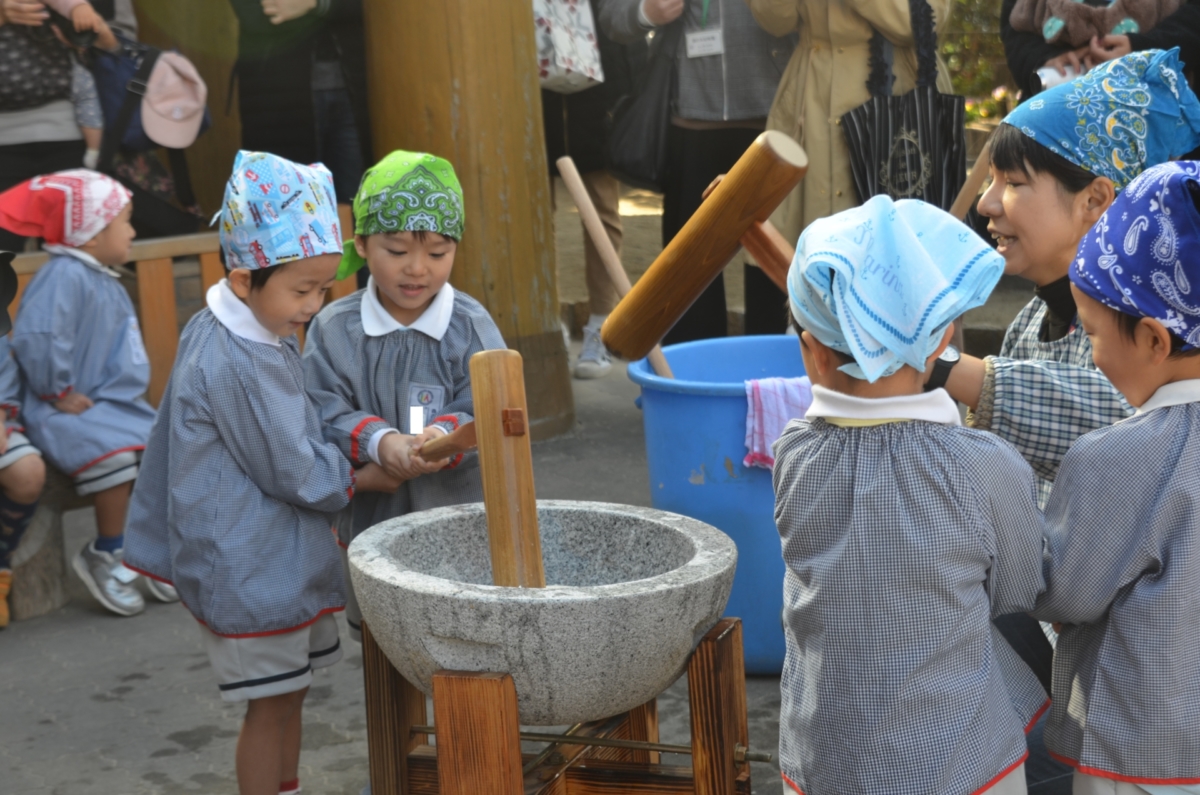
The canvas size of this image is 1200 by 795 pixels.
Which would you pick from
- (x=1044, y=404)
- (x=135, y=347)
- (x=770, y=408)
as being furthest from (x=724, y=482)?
(x=135, y=347)

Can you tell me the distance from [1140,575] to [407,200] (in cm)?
155

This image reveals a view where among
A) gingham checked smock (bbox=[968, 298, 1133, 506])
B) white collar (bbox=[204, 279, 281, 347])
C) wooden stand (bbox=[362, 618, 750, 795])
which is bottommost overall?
wooden stand (bbox=[362, 618, 750, 795])

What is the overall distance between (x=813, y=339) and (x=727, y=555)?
49 centimetres

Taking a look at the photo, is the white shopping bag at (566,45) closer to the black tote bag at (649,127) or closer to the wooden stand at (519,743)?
the black tote bag at (649,127)

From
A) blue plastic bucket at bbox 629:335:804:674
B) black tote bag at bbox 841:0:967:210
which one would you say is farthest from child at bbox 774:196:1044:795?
black tote bag at bbox 841:0:967:210

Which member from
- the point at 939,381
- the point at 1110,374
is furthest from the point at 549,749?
Answer: the point at 1110,374

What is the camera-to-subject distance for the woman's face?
2.21m

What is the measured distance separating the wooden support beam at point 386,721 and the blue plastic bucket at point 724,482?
0.96 metres

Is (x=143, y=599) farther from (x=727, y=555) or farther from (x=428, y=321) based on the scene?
(x=727, y=555)

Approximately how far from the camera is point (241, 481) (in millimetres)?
2520

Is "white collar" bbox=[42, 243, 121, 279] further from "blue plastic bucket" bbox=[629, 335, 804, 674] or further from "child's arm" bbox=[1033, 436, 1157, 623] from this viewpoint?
"child's arm" bbox=[1033, 436, 1157, 623]

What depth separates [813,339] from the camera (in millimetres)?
1767

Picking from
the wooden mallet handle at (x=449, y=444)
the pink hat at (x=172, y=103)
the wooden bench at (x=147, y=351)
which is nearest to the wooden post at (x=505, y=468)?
the wooden mallet handle at (x=449, y=444)

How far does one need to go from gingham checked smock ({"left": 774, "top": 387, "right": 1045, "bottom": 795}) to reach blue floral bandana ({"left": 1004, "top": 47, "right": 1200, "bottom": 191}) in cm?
67
